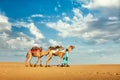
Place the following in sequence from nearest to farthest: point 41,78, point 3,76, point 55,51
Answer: point 41,78 → point 3,76 → point 55,51

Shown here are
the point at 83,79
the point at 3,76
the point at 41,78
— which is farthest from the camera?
the point at 3,76

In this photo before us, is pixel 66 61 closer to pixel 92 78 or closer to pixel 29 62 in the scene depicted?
pixel 29 62

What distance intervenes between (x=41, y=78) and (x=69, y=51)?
9.74m

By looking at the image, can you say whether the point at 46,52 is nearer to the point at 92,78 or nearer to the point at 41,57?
the point at 41,57

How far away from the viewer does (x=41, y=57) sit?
2691 centimetres

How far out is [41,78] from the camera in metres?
17.6

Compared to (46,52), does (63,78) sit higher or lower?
lower

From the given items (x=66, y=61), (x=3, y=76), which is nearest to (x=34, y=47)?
(x=66, y=61)

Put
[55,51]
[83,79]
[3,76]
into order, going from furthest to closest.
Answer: [55,51] → [3,76] → [83,79]

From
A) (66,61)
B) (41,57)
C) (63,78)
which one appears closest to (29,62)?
(41,57)

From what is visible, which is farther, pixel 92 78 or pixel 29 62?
pixel 29 62

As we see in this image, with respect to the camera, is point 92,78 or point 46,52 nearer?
point 92,78

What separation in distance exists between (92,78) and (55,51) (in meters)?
9.98

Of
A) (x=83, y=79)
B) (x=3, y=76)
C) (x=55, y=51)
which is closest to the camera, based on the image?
(x=83, y=79)
